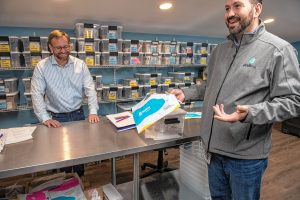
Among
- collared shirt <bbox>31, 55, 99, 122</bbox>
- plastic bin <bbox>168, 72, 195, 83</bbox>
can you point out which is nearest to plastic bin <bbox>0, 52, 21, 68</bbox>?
collared shirt <bbox>31, 55, 99, 122</bbox>

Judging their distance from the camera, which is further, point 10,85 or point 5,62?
point 10,85

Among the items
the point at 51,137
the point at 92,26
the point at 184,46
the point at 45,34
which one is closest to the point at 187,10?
the point at 184,46

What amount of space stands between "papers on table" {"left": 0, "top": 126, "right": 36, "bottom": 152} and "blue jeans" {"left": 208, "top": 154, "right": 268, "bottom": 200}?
111cm

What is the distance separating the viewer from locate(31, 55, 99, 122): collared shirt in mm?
1864

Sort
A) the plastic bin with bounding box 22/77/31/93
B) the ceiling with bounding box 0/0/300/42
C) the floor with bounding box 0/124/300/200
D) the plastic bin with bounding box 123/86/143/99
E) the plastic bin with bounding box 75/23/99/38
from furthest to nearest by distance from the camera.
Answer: the plastic bin with bounding box 123/86/143/99
the plastic bin with bounding box 75/23/99/38
the plastic bin with bounding box 22/77/31/93
the ceiling with bounding box 0/0/300/42
the floor with bounding box 0/124/300/200

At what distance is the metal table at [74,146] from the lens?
3.42 feet

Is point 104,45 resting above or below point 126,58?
above

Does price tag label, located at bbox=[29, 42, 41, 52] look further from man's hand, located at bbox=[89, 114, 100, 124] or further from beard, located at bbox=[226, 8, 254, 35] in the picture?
beard, located at bbox=[226, 8, 254, 35]

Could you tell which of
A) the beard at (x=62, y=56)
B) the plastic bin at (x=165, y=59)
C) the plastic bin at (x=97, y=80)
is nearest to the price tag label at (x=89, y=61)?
the plastic bin at (x=97, y=80)

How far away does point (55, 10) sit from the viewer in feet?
8.19

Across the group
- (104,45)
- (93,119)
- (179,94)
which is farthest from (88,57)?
(179,94)

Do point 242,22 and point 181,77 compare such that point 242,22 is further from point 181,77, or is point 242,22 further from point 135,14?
point 181,77

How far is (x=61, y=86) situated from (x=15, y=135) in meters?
0.68

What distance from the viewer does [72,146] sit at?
1216 mm
